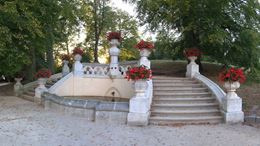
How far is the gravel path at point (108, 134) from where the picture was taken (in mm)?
7273

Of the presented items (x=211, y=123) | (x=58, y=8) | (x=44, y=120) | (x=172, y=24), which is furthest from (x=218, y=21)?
(x=44, y=120)

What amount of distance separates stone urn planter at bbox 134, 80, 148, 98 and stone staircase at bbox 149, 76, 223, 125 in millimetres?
854

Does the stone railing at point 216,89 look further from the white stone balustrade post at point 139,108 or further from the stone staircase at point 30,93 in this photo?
the stone staircase at point 30,93

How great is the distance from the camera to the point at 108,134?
798cm

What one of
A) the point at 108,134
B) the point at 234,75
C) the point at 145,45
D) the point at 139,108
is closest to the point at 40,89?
the point at 145,45

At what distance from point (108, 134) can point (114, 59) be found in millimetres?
5233

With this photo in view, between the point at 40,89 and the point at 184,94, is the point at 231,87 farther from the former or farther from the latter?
the point at 40,89

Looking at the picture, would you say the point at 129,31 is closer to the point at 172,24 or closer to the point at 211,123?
the point at 172,24

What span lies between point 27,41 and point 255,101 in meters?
9.55

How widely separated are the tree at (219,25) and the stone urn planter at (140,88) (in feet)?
19.3

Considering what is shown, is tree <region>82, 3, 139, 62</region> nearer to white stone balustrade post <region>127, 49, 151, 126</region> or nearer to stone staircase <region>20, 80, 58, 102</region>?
stone staircase <region>20, 80, 58, 102</region>

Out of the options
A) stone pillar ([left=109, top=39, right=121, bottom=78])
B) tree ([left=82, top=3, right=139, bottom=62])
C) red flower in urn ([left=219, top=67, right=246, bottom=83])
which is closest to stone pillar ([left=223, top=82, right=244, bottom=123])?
red flower in urn ([left=219, top=67, right=246, bottom=83])

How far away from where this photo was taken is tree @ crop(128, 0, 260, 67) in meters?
14.4

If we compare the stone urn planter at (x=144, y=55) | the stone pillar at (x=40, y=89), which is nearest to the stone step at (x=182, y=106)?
the stone urn planter at (x=144, y=55)
